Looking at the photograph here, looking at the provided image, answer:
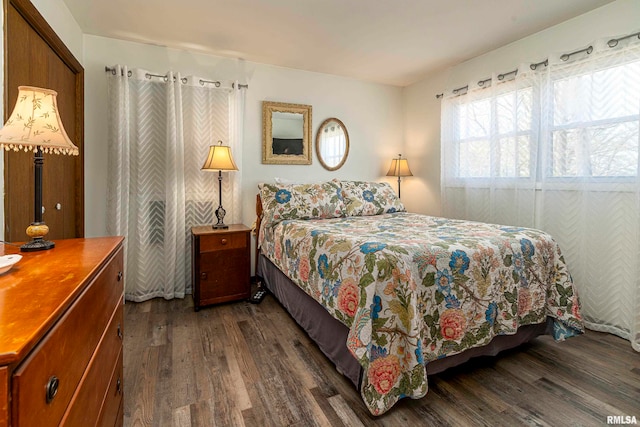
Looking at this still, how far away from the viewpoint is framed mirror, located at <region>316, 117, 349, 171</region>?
369 cm

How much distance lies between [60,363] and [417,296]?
132 cm

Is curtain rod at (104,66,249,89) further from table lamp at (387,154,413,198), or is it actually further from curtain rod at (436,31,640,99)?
curtain rod at (436,31,640,99)

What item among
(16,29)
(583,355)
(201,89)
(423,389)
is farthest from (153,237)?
(583,355)

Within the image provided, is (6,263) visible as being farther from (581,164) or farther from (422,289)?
(581,164)

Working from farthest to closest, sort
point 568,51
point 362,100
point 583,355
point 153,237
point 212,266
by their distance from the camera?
point 362,100, point 153,237, point 212,266, point 568,51, point 583,355

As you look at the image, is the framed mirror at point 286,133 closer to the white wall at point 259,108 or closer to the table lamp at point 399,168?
the white wall at point 259,108

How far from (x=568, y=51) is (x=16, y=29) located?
11.9 feet

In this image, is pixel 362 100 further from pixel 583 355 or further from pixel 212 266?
pixel 583 355

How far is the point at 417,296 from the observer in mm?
1492

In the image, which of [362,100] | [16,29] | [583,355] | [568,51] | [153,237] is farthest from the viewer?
[362,100]

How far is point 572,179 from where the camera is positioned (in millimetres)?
2469

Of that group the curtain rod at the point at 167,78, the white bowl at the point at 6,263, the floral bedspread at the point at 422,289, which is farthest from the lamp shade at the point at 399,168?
the white bowl at the point at 6,263

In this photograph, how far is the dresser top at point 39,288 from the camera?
514mm

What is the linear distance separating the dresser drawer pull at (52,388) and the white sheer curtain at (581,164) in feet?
9.96
